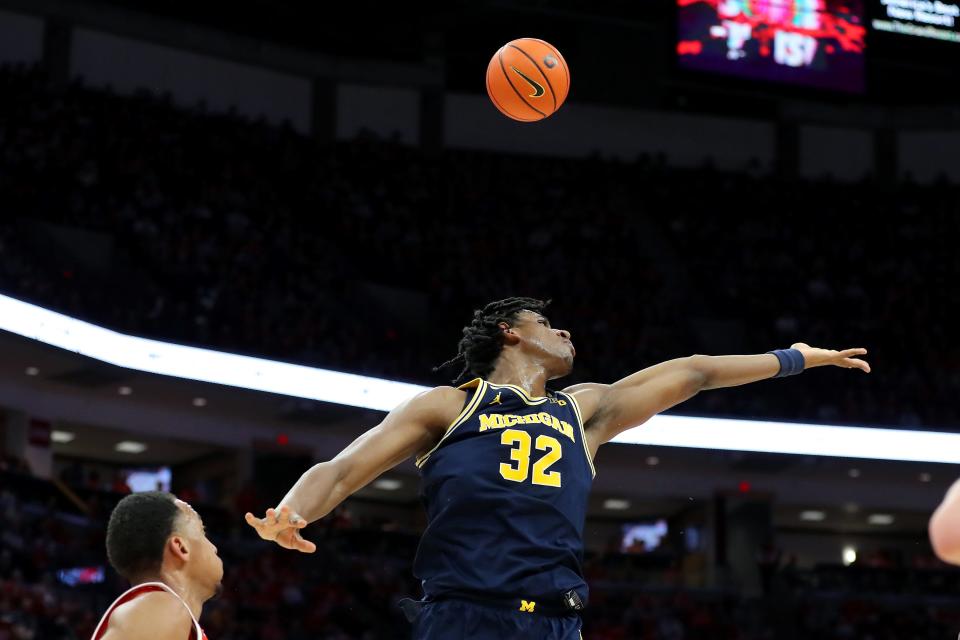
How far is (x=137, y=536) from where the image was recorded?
4270 mm

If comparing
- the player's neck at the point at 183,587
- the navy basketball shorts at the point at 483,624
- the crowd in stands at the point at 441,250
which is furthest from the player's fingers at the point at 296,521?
the crowd in stands at the point at 441,250

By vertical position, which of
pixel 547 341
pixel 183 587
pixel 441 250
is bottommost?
pixel 183 587

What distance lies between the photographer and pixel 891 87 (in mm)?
→ 31281

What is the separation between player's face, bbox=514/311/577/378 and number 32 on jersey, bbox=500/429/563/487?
1.42 ft

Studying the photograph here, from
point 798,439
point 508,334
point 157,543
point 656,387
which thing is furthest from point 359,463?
point 798,439

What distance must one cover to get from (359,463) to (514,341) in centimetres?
92

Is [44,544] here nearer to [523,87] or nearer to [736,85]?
[523,87]

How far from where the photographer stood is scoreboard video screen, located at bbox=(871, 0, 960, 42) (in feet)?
72.4

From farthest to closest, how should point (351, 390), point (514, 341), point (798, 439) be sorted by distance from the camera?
point (798, 439)
point (351, 390)
point (514, 341)

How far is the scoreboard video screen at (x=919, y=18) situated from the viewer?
22.1 metres

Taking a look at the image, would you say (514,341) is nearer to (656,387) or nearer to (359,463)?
(656,387)

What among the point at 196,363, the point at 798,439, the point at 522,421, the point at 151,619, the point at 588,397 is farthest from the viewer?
the point at 798,439

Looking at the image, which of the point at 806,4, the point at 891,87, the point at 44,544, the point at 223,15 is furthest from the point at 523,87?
the point at 891,87

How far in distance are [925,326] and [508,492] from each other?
72.4ft
